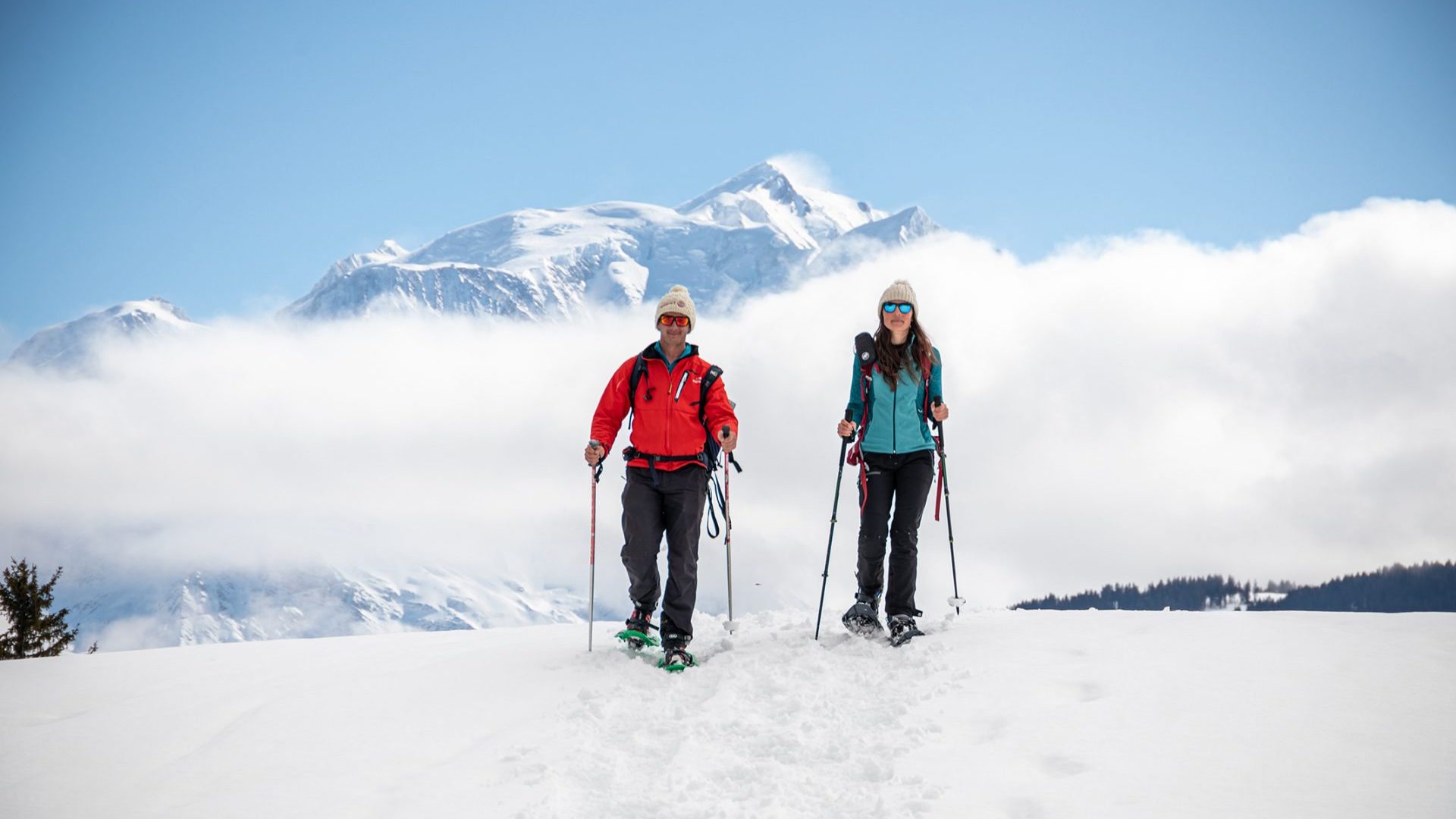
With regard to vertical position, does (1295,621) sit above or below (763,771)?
above

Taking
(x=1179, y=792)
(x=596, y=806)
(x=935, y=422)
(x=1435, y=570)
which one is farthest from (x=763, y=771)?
(x=1435, y=570)

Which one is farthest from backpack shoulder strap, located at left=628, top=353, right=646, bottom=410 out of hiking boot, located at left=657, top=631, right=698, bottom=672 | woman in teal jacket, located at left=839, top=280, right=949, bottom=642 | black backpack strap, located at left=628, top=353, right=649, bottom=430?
hiking boot, located at left=657, top=631, right=698, bottom=672

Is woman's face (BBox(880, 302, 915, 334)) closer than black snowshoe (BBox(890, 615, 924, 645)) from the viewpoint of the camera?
No

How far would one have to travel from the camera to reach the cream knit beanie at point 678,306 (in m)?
8.07

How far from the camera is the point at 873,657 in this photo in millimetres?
7328

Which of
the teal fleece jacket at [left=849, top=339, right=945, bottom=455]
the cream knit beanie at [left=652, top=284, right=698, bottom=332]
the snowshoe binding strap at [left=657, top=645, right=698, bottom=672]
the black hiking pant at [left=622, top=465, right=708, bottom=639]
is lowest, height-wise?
the snowshoe binding strap at [left=657, top=645, right=698, bottom=672]

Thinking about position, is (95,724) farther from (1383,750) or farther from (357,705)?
(1383,750)

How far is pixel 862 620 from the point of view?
26.1ft

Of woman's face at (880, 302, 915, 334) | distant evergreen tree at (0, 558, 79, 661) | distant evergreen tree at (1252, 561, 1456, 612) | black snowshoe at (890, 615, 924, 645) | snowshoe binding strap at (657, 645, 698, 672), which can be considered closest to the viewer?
snowshoe binding strap at (657, 645, 698, 672)

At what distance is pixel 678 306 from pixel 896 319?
1.94 metres

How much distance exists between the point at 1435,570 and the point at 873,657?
11712 centimetres

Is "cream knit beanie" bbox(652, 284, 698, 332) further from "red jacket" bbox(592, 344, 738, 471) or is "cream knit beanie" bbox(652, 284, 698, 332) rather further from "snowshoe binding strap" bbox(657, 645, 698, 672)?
"snowshoe binding strap" bbox(657, 645, 698, 672)

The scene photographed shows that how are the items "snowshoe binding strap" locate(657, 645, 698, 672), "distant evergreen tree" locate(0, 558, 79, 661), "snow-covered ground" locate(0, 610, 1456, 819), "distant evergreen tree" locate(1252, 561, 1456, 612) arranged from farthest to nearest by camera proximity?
"distant evergreen tree" locate(1252, 561, 1456, 612)
"distant evergreen tree" locate(0, 558, 79, 661)
"snowshoe binding strap" locate(657, 645, 698, 672)
"snow-covered ground" locate(0, 610, 1456, 819)

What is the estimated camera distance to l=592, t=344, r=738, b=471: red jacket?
7988 millimetres
